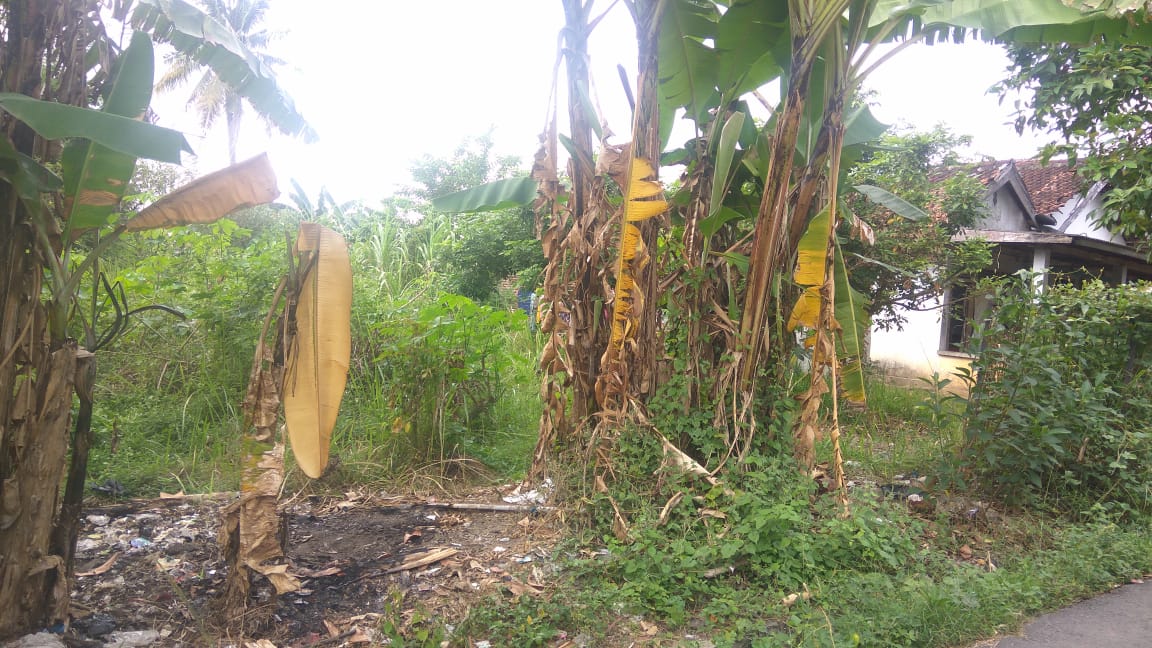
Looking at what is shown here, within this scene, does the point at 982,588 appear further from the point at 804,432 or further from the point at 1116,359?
the point at 1116,359

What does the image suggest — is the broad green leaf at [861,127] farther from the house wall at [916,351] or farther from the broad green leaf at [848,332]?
the house wall at [916,351]

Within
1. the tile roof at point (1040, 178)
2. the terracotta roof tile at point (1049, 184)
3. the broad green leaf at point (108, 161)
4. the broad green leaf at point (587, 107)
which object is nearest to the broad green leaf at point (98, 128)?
the broad green leaf at point (108, 161)

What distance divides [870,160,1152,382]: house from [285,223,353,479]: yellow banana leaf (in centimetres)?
989

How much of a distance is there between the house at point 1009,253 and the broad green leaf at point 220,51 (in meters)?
9.52

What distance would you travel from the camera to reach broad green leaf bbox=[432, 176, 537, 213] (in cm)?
507

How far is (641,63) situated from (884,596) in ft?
11.3

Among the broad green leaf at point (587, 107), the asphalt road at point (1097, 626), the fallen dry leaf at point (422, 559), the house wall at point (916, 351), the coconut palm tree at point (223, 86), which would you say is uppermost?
the coconut palm tree at point (223, 86)

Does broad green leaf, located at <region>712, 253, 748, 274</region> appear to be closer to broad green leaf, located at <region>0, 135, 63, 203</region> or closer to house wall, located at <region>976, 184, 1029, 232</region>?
broad green leaf, located at <region>0, 135, 63, 203</region>

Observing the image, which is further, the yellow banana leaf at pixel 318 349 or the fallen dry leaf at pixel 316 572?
the fallen dry leaf at pixel 316 572

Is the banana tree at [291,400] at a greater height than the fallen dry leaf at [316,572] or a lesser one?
greater

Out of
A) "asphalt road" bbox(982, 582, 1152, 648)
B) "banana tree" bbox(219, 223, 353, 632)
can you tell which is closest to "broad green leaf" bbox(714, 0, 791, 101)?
"banana tree" bbox(219, 223, 353, 632)

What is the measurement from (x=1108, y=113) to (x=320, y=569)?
6872mm

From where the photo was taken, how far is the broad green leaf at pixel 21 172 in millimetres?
2555

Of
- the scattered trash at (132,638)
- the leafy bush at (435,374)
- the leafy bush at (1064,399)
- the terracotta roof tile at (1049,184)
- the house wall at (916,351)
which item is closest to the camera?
the scattered trash at (132,638)
